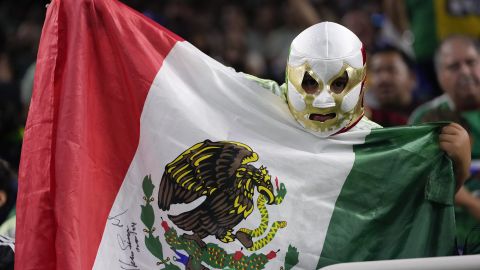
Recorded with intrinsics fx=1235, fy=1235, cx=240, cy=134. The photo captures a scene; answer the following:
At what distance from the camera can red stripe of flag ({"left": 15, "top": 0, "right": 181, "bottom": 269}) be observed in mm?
4504

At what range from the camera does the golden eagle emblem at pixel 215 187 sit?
4645mm

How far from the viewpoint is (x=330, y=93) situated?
478cm

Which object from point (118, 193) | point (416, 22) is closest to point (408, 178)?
point (118, 193)

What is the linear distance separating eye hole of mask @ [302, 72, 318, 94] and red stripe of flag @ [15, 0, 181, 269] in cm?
56

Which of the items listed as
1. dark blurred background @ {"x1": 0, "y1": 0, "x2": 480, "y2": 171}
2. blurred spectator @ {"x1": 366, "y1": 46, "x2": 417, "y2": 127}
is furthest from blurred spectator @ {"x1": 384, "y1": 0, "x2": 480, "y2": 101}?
blurred spectator @ {"x1": 366, "y1": 46, "x2": 417, "y2": 127}

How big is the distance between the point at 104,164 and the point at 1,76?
376cm

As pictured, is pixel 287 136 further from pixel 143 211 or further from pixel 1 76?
pixel 1 76

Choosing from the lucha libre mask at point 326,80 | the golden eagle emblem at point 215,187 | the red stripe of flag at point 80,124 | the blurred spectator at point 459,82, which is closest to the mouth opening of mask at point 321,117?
the lucha libre mask at point 326,80

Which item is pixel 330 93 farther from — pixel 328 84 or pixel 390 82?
pixel 390 82

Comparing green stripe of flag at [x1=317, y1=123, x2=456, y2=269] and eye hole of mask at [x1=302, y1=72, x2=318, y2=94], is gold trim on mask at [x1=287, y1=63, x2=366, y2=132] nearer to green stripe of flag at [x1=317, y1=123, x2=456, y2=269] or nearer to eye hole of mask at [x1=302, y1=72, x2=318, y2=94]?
eye hole of mask at [x1=302, y1=72, x2=318, y2=94]

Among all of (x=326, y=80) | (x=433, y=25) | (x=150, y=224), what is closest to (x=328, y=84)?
(x=326, y=80)

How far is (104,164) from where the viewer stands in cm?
469

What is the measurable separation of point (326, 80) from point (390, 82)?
7.55ft

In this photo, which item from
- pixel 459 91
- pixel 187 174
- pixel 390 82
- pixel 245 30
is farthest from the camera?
pixel 245 30
